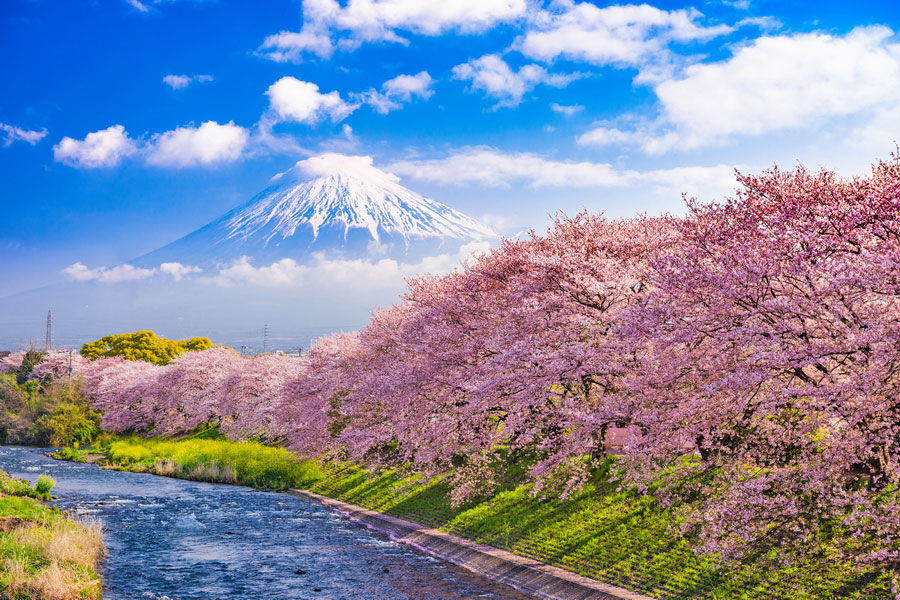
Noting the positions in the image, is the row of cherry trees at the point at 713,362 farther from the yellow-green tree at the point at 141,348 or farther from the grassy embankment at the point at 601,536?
the yellow-green tree at the point at 141,348

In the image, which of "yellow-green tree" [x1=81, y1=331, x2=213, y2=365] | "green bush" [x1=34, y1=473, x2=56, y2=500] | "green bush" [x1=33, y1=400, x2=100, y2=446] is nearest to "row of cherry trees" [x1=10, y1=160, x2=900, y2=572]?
"green bush" [x1=34, y1=473, x2=56, y2=500]

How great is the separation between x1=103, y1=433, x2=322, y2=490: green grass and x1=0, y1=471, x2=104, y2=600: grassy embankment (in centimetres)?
1525

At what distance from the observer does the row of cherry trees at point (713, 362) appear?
13070 mm

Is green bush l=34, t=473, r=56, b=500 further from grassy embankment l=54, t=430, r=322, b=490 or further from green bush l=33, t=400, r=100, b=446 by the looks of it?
green bush l=33, t=400, r=100, b=446

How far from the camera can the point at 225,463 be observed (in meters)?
48.7

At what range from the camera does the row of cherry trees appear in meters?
13.1

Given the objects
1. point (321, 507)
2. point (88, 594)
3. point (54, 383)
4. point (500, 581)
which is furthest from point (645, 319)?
point (54, 383)

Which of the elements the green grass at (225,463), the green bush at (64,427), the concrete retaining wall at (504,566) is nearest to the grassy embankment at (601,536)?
the concrete retaining wall at (504,566)

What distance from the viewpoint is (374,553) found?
26.1m

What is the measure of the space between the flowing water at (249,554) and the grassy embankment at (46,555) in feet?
2.97

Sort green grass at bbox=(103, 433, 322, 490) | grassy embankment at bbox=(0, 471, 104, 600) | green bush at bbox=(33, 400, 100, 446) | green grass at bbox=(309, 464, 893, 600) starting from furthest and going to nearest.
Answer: green bush at bbox=(33, 400, 100, 446) → green grass at bbox=(103, 433, 322, 490) → grassy embankment at bbox=(0, 471, 104, 600) → green grass at bbox=(309, 464, 893, 600)

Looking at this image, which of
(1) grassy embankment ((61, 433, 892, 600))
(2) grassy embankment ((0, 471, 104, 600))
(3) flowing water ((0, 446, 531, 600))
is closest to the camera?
(1) grassy embankment ((61, 433, 892, 600))

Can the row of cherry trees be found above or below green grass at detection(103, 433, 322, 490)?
above

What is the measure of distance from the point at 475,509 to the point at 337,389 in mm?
17236
